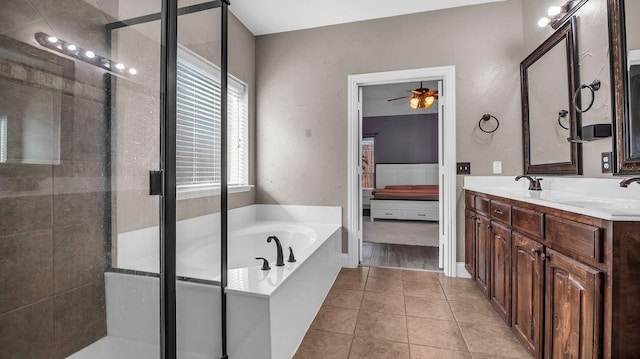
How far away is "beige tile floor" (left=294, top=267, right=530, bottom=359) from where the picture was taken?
160 centimetres

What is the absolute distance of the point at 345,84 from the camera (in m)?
3.01

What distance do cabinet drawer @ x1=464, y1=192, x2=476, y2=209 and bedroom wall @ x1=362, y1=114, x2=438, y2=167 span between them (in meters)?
4.34

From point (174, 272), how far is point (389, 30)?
2889 millimetres

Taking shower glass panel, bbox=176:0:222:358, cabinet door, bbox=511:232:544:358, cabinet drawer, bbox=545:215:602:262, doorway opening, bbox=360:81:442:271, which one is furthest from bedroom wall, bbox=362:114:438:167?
shower glass panel, bbox=176:0:222:358

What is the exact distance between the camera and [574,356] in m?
1.11

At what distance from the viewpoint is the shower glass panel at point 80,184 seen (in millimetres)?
1059

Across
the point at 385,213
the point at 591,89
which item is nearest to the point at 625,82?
the point at 591,89

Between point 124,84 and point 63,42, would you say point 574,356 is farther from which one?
point 63,42

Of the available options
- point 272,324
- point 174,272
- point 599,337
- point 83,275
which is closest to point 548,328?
point 599,337

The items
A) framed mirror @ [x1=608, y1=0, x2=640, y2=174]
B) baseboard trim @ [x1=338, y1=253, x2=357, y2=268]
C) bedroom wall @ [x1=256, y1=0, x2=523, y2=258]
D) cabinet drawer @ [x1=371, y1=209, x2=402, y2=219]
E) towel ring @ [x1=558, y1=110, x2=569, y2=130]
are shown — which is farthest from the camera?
cabinet drawer @ [x1=371, y1=209, x2=402, y2=219]

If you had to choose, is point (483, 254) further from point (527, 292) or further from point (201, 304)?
point (201, 304)

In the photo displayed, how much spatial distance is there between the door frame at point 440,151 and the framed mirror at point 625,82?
1214 millimetres

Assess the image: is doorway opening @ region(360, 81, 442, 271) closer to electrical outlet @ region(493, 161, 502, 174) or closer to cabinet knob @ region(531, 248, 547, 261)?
electrical outlet @ region(493, 161, 502, 174)

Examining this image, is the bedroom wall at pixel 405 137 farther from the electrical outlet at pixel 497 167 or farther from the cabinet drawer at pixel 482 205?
the cabinet drawer at pixel 482 205
